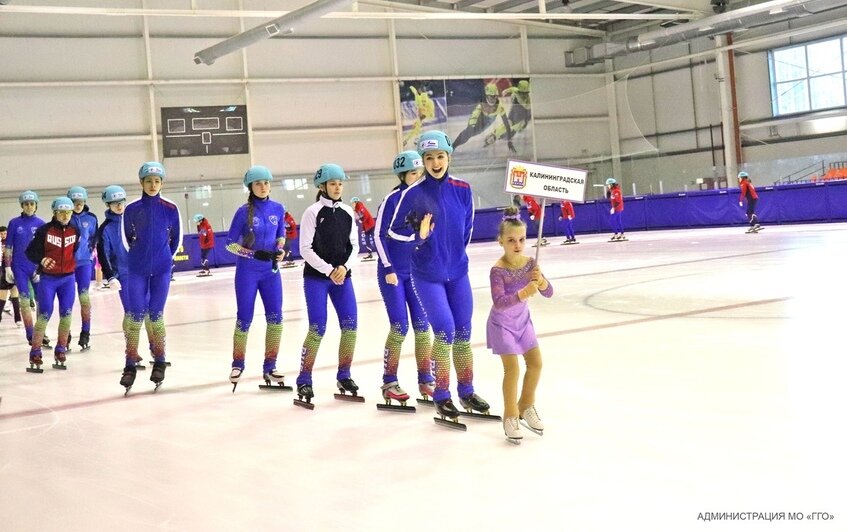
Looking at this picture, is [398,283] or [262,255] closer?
[398,283]

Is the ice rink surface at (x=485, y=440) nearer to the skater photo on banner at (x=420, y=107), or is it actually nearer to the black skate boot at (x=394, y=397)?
Answer: the black skate boot at (x=394, y=397)

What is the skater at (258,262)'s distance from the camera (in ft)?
23.2

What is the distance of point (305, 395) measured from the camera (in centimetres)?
633

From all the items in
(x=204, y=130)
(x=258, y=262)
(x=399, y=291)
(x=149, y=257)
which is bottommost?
(x=399, y=291)

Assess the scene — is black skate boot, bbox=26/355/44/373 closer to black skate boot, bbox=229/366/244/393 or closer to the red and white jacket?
the red and white jacket

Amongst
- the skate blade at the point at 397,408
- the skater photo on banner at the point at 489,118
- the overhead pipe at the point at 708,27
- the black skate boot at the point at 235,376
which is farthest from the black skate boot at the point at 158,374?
the skater photo on banner at the point at 489,118

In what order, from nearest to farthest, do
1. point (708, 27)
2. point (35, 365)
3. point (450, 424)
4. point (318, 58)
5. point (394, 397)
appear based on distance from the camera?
point (450, 424) → point (394, 397) → point (35, 365) → point (708, 27) → point (318, 58)

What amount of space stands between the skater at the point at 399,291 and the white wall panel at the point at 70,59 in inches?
1003

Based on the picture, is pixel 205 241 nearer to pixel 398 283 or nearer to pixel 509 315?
→ pixel 398 283

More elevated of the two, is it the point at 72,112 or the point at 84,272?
the point at 72,112

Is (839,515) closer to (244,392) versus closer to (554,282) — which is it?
(244,392)

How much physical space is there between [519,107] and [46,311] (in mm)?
27069

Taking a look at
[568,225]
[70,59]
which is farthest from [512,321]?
[70,59]

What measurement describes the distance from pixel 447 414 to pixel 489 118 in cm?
2931
